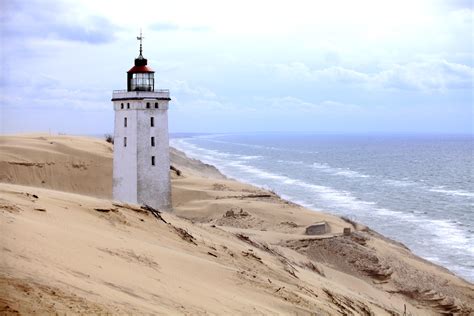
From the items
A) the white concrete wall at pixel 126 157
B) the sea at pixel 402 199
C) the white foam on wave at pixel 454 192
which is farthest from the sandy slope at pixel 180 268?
the white foam on wave at pixel 454 192

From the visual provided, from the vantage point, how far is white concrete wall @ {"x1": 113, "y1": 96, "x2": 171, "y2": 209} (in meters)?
23.8

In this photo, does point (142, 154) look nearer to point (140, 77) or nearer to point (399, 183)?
point (140, 77)

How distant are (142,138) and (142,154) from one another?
57 centimetres

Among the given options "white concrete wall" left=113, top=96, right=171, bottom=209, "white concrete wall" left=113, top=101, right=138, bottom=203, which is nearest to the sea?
"white concrete wall" left=113, top=96, right=171, bottom=209

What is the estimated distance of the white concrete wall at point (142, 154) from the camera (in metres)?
23.8

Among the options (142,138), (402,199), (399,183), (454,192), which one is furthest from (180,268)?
(399,183)

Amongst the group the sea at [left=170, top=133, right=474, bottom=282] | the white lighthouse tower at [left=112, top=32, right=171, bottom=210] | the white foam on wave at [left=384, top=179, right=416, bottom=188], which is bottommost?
the white foam on wave at [left=384, top=179, right=416, bottom=188]

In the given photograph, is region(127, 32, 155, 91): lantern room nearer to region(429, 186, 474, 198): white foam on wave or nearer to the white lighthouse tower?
the white lighthouse tower

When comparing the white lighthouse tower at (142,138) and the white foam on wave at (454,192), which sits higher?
the white lighthouse tower at (142,138)

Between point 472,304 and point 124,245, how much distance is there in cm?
1134

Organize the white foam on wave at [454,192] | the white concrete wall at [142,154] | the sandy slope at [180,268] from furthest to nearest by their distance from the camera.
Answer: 1. the white foam on wave at [454,192]
2. the white concrete wall at [142,154]
3. the sandy slope at [180,268]

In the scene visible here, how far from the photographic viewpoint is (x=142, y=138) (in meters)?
23.8

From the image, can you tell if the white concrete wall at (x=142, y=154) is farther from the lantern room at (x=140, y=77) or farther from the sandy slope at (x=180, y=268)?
the sandy slope at (x=180, y=268)

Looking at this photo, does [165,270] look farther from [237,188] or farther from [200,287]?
[237,188]
